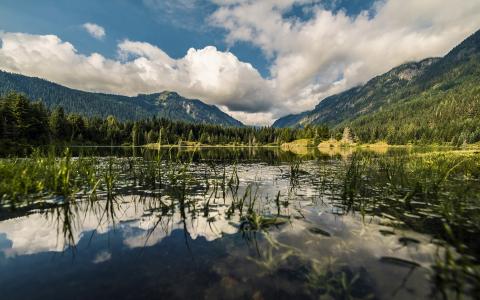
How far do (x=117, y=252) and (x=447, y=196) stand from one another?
15.5 metres

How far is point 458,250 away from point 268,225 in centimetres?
553

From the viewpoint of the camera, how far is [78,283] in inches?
202

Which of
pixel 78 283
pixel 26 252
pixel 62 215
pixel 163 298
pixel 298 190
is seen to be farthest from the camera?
pixel 298 190

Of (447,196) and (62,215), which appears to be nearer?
(62,215)

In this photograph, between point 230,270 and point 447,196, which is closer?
point 230,270

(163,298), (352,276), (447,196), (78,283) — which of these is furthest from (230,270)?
(447,196)

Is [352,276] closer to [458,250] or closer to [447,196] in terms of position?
[458,250]

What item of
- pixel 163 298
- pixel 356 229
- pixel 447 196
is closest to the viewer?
pixel 163 298

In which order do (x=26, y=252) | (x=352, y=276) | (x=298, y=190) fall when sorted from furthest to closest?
1. (x=298, y=190)
2. (x=26, y=252)
3. (x=352, y=276)

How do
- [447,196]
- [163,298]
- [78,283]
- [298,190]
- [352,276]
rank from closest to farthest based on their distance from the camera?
[163,298] → [78,283] → [352,276] → [447,196] → [298,190]

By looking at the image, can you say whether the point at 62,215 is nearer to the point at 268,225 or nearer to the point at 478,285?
the point at 268,225

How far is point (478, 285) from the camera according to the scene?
4.97 m

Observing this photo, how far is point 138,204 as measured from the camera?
1191 centimetres

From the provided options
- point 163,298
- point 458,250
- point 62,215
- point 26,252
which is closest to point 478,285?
point 458,250
